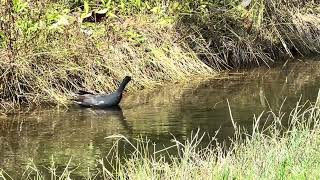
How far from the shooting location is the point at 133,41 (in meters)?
11.4

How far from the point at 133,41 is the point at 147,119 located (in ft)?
10.5

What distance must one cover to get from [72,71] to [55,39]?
0.78 meters

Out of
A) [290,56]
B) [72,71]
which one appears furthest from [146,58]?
[290,56]

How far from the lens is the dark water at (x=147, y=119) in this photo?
696 centimetres

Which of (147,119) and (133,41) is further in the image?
(133,41)

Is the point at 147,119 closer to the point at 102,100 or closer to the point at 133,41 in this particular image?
the point at 102,100

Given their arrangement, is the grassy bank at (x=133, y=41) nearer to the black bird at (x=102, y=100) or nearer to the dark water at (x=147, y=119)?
the black bird at (x=102, y=100)

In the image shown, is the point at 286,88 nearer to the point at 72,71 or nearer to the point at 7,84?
the point at 72,71

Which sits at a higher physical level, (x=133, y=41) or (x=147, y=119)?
(x=133, y=41)

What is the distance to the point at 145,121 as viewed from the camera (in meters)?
8.30

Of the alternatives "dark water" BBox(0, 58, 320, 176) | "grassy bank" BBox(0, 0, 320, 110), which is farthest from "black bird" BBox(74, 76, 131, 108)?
"grassy bank" BBox(0, 0, 320, 110)

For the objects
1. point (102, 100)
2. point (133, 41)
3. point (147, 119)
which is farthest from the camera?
point (133, 41)

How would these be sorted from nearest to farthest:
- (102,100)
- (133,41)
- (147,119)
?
(147,119), (102,100), (133,41)

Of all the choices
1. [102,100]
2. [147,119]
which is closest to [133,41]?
[102,100]
